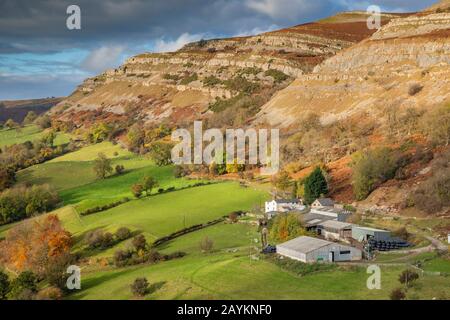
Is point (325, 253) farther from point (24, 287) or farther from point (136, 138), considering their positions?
point (136, 138)

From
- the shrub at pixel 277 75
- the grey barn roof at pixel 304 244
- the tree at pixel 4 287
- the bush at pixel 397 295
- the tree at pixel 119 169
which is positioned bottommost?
the tree at pixel 4 287

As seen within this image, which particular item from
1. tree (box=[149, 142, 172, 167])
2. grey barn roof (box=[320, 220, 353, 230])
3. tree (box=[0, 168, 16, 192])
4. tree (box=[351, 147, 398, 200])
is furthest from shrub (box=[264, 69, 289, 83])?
grey barn roof (box=[320, 220, 353, 230])

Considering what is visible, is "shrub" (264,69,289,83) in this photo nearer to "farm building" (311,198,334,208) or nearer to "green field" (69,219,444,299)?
"farm building" (311,198,334,208)

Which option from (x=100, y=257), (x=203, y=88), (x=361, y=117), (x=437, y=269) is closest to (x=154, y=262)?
(x=100, y=257)

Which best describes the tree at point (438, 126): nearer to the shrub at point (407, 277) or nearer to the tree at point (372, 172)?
the tree at point (372, 172)

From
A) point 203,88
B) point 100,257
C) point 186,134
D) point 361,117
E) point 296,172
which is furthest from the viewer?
point 203,88

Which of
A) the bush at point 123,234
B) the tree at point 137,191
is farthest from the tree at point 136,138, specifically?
the bush at point 123,234

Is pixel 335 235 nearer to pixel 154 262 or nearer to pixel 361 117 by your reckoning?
pixel 154 262
